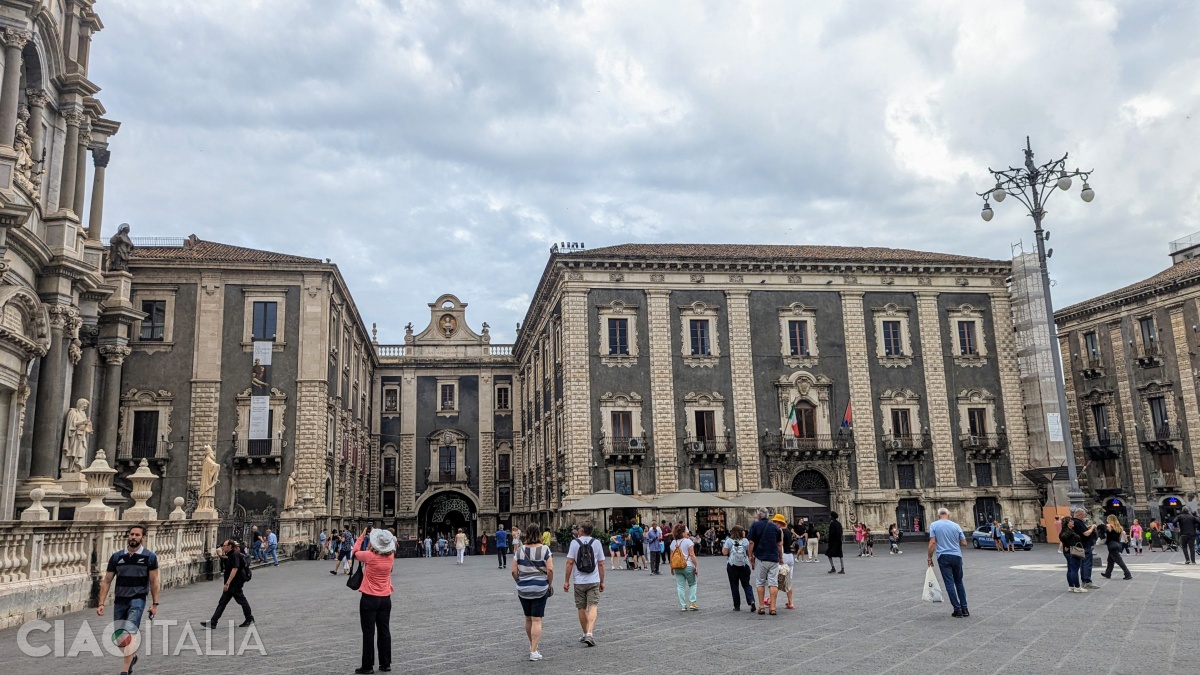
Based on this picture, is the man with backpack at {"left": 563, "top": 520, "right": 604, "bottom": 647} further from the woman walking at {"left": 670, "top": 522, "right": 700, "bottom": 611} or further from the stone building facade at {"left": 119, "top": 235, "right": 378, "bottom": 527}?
the stone building facade at {"left": 119, "top": 235, "right": 378, "bottom": 527}

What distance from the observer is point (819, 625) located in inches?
476

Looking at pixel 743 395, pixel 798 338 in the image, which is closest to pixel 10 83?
pixel 743 395

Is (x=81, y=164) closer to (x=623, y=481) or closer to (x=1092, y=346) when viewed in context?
(x=623, y=481)

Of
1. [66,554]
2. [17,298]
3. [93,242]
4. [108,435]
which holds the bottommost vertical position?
[66,554]

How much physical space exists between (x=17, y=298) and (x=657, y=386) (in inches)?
936

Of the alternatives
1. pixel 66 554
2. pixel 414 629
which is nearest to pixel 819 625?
pixel 414 629

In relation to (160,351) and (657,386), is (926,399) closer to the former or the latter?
(657,386)

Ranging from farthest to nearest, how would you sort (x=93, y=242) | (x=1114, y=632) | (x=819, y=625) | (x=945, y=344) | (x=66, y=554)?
1. (x=945, y=344)
2. (x=93, y=242)
3. (x=66, y=554)
4. (x=819, y=625)
5. (x=1114, y=632)

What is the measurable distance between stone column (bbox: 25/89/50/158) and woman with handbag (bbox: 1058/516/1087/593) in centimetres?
2609

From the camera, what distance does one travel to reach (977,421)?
136 feet

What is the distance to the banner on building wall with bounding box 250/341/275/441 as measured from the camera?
35.8 meters

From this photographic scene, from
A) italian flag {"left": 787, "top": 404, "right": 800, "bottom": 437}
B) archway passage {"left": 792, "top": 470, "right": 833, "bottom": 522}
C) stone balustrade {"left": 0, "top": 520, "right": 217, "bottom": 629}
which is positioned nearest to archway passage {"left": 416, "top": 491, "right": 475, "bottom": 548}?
archway passage {"left": 792, "top": 470, "right": 833, "bottom": 522}

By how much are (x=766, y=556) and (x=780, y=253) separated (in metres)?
30.7

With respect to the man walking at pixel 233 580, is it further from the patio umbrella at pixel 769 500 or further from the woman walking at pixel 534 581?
the patio umbrella at pixel 769 500
